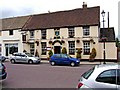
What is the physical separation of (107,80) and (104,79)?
0.27ft

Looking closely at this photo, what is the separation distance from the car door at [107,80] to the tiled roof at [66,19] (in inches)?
923

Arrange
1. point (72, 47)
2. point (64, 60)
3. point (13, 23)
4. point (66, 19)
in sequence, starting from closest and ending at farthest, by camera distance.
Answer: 1. point (64, 60)
2. point (72, 47)
3. point (66, 19)
4. point (13, 23)

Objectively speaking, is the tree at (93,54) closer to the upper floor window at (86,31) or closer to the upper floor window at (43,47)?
the upper floor window at (86,31)

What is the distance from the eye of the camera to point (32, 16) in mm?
37438

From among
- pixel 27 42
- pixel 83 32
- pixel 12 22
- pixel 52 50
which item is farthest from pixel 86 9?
pixel 12 22

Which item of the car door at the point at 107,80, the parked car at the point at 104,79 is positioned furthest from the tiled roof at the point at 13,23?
the car door at the point at 107,80

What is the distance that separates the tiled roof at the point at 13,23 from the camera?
3633 cm

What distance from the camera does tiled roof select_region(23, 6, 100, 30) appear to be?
30050 mm

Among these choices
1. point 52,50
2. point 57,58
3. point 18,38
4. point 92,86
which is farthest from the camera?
point 18,38

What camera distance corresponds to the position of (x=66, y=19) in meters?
32.3

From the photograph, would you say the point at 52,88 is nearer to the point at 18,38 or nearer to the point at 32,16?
the point at 18,38

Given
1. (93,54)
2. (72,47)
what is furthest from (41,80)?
(72,47)

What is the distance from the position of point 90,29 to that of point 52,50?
6.87 meters

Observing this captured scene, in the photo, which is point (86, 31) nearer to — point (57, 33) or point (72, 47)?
point (72, 47)
